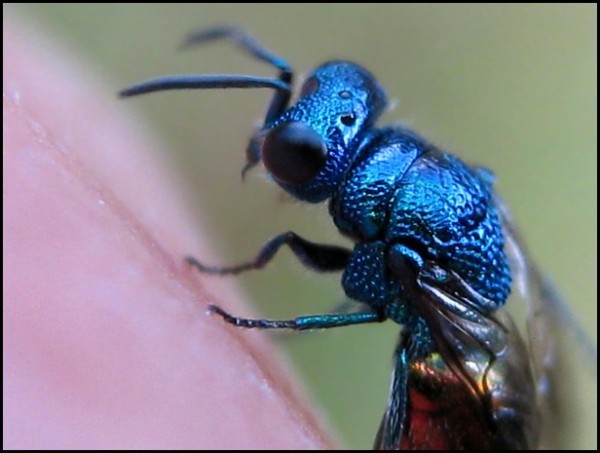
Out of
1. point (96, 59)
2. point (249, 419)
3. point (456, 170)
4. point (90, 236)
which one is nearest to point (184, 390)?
point (249, 419)

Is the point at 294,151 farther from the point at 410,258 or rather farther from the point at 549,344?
the point at 549,344

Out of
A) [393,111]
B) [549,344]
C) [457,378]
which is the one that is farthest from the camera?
[393,111]

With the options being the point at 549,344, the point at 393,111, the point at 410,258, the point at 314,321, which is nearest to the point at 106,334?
the point at 314,321

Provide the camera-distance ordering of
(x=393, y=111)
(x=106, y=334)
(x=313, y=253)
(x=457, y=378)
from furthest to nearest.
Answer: (x=393, y=111), (x=313, y=253), (x=457, y=378), (x=106, y=334)

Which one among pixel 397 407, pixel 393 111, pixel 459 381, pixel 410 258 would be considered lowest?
pixel 393 111

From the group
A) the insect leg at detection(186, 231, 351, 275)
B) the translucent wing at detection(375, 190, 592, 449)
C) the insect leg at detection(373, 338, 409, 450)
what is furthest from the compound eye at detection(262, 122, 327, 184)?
the insect leg at detection(373, 338, 409, 450)

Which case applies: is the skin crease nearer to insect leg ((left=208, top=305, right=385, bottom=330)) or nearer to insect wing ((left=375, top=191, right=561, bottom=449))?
insect leg ((left=208, top=305, right=385, bottom=330))

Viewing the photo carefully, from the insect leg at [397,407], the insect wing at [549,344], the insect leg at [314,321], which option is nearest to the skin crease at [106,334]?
the insect leg at [314,321]
